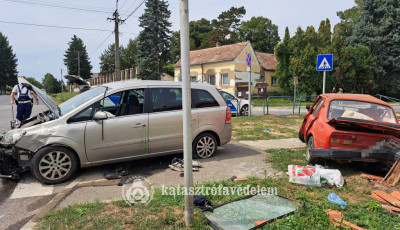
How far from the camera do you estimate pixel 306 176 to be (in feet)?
14.7

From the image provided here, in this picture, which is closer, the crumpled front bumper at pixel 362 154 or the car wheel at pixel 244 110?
the crumpled front bumper at pixel 362 154

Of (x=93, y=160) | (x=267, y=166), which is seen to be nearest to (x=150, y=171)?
(x=93, y=160)

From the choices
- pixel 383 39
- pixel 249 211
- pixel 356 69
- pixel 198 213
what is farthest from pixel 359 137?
pixel 383 39

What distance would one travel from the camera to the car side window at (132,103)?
5287mm

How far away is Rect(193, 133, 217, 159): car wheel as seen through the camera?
603cm

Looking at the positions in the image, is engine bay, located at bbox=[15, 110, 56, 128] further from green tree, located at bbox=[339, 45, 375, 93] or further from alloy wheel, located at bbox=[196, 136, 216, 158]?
green tree, located at bbox=[339, 45, 375, 93]

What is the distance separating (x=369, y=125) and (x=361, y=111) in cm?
95

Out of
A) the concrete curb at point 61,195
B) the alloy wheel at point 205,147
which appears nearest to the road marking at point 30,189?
the concrete curb at point 61,195

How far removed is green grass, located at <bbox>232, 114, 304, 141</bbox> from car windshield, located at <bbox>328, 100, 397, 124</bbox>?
10.8ft

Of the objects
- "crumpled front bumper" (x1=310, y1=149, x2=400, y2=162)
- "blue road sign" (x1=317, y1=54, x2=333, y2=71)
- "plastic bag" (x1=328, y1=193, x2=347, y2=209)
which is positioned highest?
"blue road sign" (x1=317, y1=54, x2=333, y2=71)

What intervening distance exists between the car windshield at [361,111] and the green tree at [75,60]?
3020 inches

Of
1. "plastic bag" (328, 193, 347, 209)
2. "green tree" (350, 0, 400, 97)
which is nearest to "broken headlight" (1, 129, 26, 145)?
"plastic bag" (328, 193, 347, 209)

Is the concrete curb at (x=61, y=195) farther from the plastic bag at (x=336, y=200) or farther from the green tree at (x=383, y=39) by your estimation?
the green tree at (x=383, y=39)

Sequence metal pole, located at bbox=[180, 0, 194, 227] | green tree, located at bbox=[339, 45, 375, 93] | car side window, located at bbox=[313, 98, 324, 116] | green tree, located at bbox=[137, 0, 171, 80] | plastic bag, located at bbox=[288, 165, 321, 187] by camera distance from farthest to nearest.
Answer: green tree, located at bbox=[137, 0, 171, 80]
green tree, located at bbox=[339, 45, 375, 93]
car side window, located at bbox=[313, 98, 324, 116]
plastic bag, located at bbox=[288, 165, 321, 187]
metal pole, located at bbox=[180, 0, 194, 227]
